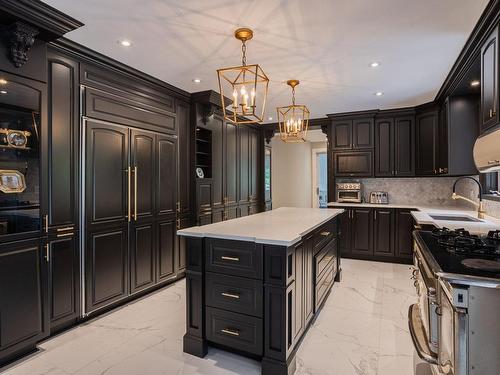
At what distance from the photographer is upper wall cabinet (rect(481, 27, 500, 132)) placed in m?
2.09

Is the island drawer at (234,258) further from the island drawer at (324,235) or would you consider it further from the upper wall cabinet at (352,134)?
the upper wall cabinet at (352,134)

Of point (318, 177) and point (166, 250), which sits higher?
point (318, 177)

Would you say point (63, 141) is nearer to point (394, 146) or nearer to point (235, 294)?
→ point (235, 294)

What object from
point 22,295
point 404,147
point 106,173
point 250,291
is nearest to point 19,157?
point 106,173

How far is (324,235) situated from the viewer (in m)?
2.96

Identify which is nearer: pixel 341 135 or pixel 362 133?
pixel 362 133

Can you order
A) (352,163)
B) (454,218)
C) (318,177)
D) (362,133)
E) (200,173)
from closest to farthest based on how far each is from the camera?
1. (454,218)
2. (200,173)
3. (362,133)
4. (352,163)
5. (318,177)

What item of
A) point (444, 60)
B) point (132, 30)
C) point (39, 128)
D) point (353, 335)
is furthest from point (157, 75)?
point (353, 335)

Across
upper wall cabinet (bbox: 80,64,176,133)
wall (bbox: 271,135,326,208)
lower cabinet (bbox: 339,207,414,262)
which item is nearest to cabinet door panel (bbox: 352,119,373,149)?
lower cabinet (bbox: 339,207,414,262)

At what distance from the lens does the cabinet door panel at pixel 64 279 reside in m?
2.49

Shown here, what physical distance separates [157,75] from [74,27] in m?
1.17

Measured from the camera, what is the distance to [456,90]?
3.55 meters

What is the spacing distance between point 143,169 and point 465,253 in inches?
121

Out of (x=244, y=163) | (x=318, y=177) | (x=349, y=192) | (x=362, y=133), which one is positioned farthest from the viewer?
(x=318, y=177)
